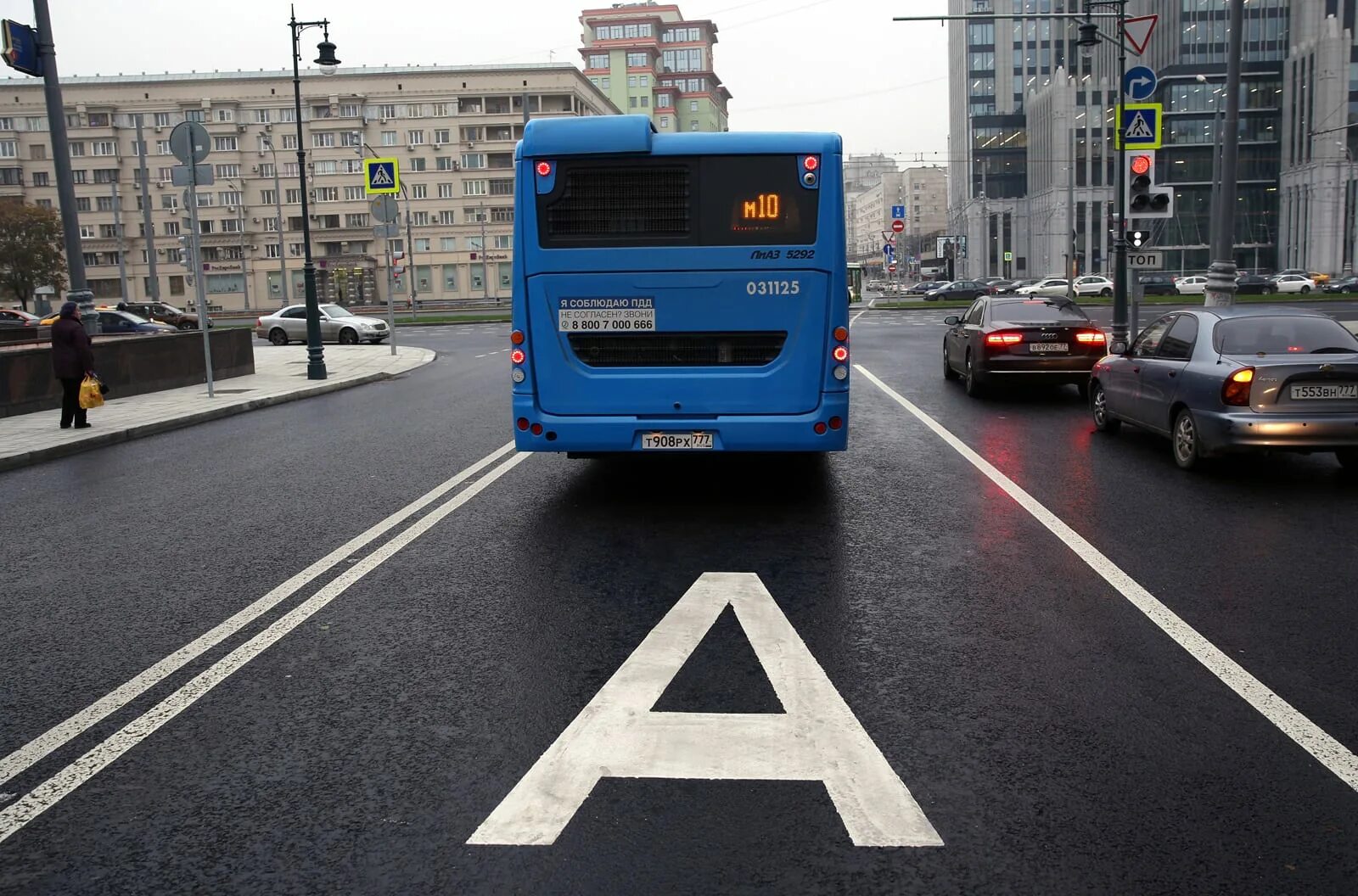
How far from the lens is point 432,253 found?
4045 inches

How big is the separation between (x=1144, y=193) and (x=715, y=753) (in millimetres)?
19743

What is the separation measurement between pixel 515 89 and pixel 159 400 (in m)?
88.6

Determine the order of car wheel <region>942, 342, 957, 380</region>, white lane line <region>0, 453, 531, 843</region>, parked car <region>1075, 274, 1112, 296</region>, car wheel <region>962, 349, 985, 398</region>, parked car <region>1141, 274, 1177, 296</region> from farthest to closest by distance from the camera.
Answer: parked car <region>1141, 274, 1177, 296</region> → parked car <region>1075, 274, 1112, 296</region> → car wheel <region>942, 342, 957, 380</region> → car wheel <region>962, 349, 985, 398</region> → white lane line <region>0, 453, 531, 843</region>

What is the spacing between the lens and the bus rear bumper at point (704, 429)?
27.7 feet

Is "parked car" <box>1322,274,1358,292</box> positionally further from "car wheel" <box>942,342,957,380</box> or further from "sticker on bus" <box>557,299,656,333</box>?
"sticker on bus" <box>557,299,656,333</box>

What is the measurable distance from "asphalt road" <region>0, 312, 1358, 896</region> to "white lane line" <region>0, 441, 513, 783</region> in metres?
0.03

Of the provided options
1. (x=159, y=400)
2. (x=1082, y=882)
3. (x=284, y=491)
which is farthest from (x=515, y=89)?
(x=1082, y=882)

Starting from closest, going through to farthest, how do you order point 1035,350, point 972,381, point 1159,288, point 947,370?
point 1035,350 → point 972,381 → point 947,370 → point 1159,288

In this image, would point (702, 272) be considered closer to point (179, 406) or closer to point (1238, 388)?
point (1238, 388)

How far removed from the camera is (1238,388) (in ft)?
30.4

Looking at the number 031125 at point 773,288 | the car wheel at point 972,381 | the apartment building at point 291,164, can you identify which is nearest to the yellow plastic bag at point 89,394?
the number 031125 at point 773,288

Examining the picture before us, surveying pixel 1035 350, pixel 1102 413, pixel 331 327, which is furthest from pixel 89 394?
pixel 331 327

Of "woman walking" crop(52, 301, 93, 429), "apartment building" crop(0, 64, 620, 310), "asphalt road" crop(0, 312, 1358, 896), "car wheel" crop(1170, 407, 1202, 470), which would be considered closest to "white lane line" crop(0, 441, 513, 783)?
"asphalt road" crop(0, 312, 1358, 896)

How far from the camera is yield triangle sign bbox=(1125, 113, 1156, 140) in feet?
70.5
